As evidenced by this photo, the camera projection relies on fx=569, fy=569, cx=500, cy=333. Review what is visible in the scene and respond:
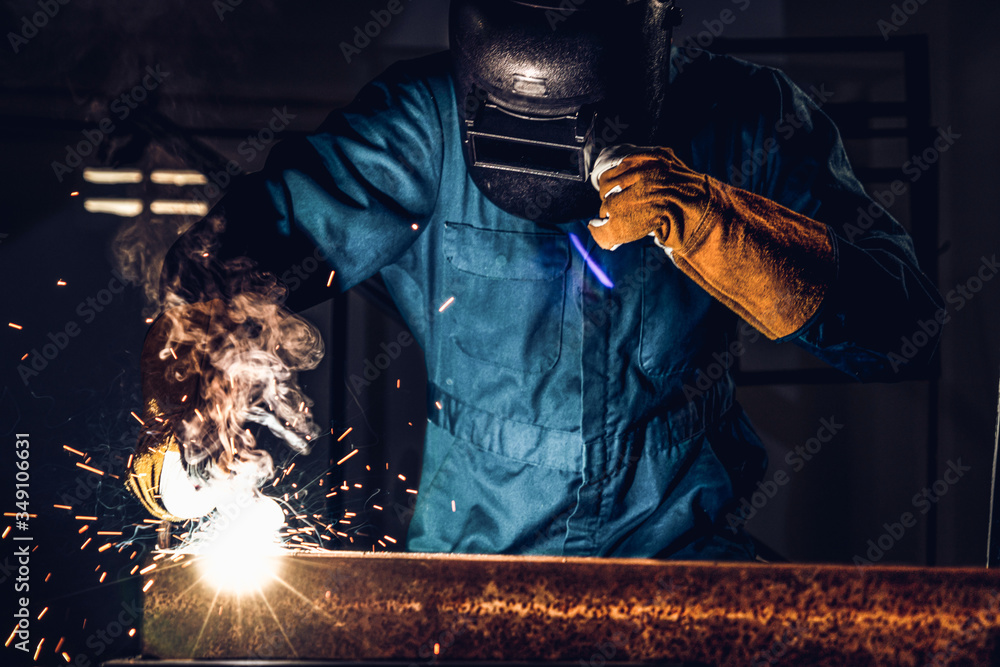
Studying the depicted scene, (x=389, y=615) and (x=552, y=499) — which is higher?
(x=389, y=615)

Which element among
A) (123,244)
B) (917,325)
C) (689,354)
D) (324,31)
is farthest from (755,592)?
(123,244)

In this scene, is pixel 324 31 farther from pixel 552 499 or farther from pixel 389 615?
pixel 389 615

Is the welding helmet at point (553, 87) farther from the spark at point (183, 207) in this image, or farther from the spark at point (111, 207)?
the spark at point (111, 207)

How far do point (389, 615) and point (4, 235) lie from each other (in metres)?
3.10

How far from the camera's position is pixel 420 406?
2.93 m

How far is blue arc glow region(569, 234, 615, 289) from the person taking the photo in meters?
1.37

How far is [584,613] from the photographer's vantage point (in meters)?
0.88

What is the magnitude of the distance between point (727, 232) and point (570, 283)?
15.3 inches
